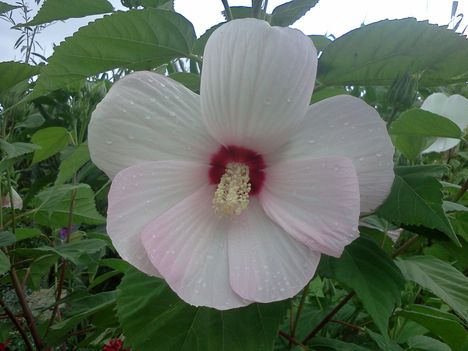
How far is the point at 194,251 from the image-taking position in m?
0.54

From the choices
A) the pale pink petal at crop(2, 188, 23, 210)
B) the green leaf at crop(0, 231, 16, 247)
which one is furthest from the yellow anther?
the pale pink petal at crop(2, 188, 23, 210)

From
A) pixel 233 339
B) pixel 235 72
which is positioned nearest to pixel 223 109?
pixel 235 72

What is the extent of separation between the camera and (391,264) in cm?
63

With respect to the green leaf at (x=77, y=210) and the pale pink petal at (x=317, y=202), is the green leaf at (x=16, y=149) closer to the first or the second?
the green leaf at (x=77, y=210)

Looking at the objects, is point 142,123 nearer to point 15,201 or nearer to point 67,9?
point 67,9

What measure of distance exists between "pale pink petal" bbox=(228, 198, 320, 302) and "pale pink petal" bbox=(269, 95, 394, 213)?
0.09 metres

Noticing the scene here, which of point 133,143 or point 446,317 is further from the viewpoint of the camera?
point 446,317

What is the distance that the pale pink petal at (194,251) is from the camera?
1.64ft

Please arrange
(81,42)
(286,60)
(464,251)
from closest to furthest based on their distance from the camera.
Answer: (286,60)
(81,42)
(464,251)

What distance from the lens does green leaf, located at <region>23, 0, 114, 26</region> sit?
27.3 inches

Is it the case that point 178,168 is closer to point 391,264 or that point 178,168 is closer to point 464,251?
point 391,264

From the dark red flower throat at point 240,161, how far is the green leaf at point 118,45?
148mm

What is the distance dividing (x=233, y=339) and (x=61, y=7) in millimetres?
480

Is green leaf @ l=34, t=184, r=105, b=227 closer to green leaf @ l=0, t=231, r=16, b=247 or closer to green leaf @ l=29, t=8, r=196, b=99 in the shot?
green leaf @ l=0, t=231, r=16, b=247
